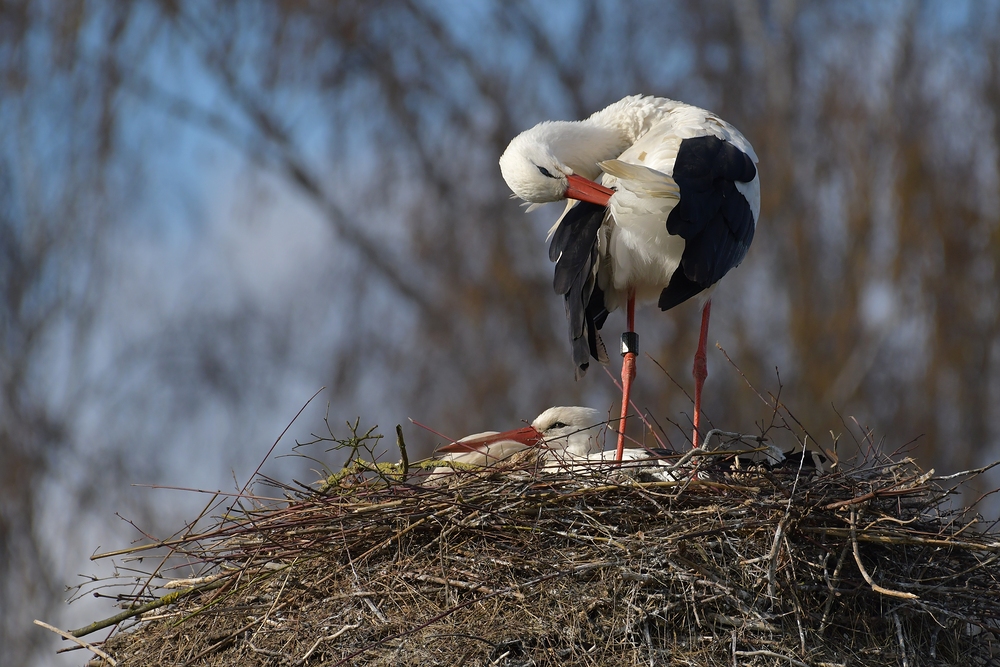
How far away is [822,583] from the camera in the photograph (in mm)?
3652

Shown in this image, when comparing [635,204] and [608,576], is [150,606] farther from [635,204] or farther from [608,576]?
[635,204]

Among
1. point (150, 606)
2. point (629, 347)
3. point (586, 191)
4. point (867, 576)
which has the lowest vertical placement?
point (867, 576)

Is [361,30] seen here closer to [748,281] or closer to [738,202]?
[748,281]

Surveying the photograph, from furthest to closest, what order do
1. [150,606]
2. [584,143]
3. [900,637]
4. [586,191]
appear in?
[584,143], [586,191], [150,606], [900,637]

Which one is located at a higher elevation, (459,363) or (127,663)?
(459,363)

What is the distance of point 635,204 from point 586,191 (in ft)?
0.84

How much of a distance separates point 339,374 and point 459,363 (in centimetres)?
150

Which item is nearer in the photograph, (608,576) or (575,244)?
(608,576)

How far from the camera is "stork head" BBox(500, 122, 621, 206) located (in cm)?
493

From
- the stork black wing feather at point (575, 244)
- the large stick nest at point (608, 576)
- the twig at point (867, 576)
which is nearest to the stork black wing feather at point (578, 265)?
the stork black wing feather at point (575, 244)

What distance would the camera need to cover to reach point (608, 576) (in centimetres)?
362

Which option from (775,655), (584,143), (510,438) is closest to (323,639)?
(775,655)

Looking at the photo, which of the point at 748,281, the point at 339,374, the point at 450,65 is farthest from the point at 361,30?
the point at 748,281

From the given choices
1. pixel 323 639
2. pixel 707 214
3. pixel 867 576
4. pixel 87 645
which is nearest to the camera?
pixel 867 576
